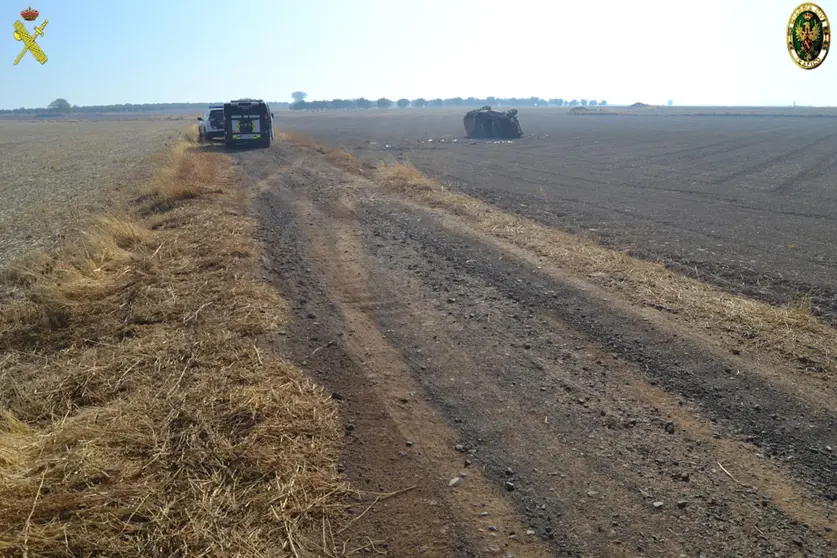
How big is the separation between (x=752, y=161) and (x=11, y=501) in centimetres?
3327

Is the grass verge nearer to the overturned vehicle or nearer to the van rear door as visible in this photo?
the van rear door

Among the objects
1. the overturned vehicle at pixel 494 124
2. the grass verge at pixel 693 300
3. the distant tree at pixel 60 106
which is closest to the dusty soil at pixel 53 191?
the grass verge at pixel 693 300

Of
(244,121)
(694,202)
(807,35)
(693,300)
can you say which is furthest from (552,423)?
(244,121)

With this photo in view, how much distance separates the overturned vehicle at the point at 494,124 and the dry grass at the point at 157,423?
1672 inches

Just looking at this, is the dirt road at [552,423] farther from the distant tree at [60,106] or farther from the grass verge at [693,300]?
the distant tree at [60,106]

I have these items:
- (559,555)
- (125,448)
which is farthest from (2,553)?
(559,555)

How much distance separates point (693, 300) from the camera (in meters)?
7.38

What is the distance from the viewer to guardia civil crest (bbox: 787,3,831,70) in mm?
10578

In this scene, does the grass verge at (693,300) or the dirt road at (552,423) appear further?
the grass verge at (693,300)

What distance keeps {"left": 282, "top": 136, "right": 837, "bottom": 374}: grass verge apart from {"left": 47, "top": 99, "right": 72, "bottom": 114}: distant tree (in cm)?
21736

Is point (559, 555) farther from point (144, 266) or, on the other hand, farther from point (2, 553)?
point (144, 266)

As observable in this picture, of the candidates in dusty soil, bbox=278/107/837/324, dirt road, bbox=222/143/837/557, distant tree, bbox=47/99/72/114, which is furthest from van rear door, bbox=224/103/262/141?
distant tree, bbox=47/99/72/114

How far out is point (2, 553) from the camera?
319 centimetres

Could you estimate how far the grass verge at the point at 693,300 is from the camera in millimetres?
6047
